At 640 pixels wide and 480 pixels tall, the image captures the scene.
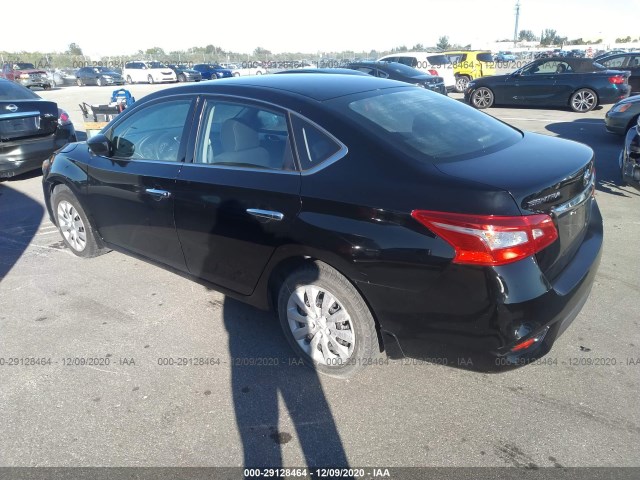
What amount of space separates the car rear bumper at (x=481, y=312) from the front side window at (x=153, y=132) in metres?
1.85

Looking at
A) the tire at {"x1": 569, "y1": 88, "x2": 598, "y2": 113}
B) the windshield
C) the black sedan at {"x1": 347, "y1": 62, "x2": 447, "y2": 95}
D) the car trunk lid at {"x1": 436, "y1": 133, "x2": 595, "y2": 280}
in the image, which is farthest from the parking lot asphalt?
the windshield

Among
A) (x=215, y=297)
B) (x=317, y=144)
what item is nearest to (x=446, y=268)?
(x=317, y=144)

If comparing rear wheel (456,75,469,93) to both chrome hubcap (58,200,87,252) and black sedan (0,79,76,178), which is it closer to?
black sedan (0,79,76,178)

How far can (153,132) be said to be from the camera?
3857mm

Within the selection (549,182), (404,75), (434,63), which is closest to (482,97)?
(404,75)

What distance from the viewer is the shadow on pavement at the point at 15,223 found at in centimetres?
502

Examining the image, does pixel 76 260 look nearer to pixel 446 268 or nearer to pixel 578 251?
pixel 446 268

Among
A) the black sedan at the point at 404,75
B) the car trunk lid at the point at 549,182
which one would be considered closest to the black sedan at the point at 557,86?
the black sedan at the point at 404,75

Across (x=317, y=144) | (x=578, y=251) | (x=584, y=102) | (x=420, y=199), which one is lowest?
(x=584, y=102)

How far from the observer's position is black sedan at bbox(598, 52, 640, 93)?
14898 mm

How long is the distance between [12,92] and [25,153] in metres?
1.29

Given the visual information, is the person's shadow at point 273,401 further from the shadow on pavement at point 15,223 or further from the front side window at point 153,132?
the shadow on pavement at point 15,223

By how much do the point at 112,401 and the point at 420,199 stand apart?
209 centimetres

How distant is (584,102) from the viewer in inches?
518
